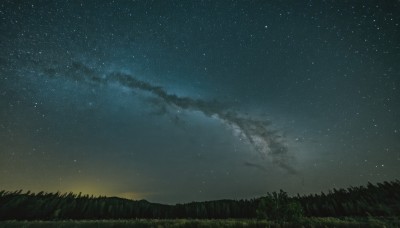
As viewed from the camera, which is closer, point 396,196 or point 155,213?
point 396,196

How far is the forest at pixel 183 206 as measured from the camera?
46250mm

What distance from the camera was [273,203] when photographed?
83.6ft

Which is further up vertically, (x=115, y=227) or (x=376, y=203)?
(x=376, y=203)

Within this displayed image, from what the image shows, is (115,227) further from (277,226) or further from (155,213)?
(155,213)

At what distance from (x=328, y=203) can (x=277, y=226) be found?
3758 cm

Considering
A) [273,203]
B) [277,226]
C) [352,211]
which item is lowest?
[277,226]

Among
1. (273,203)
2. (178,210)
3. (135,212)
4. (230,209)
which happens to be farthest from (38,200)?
(273,203)

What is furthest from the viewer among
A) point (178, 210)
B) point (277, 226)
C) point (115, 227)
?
point (178, 210)

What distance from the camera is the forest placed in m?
46.2

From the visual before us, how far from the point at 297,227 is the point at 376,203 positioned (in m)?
28.2

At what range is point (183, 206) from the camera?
6625 centimetres

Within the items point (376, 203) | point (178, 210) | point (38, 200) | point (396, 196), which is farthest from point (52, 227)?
point (396, 196)

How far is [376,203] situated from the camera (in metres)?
44.8

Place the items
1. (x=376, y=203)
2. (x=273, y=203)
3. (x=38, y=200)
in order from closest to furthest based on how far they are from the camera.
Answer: (x=273, y=203)
(x=376, y=203)
(x=38, y=200)
